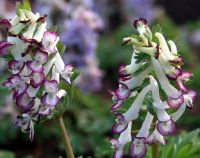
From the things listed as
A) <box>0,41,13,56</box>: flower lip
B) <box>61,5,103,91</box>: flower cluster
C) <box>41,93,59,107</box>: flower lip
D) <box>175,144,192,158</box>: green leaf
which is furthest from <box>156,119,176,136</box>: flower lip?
<box>61,5,103,91</box>: flower cluster

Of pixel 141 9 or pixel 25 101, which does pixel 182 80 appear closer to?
pixel 25 101

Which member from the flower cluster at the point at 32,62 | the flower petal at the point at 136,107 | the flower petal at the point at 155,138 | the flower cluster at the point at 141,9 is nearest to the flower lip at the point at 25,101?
the flower cluster at the point at 32,62

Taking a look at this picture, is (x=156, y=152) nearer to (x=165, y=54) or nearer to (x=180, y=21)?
(x=165, y=54)

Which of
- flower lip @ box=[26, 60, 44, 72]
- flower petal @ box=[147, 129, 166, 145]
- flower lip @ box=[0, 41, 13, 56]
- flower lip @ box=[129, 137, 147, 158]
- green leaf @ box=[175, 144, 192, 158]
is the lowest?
green leaf @ box=[175, 144, 192, 158]

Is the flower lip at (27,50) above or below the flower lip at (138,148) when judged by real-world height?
above

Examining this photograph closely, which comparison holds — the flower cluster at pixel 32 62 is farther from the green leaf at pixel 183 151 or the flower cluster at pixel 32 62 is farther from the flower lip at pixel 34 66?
the green leaf at pixel 183 151

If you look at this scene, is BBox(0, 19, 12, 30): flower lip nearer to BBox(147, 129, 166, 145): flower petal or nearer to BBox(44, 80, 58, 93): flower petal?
BBox(44, 80, 58, 93): flower petal

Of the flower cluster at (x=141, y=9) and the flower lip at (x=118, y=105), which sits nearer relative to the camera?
the flower lip at (x=118, y=105)

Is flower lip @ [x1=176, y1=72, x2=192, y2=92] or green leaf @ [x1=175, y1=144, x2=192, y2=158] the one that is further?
green leaf @ [x1=175, y1=144, x2=192, y2=158]
